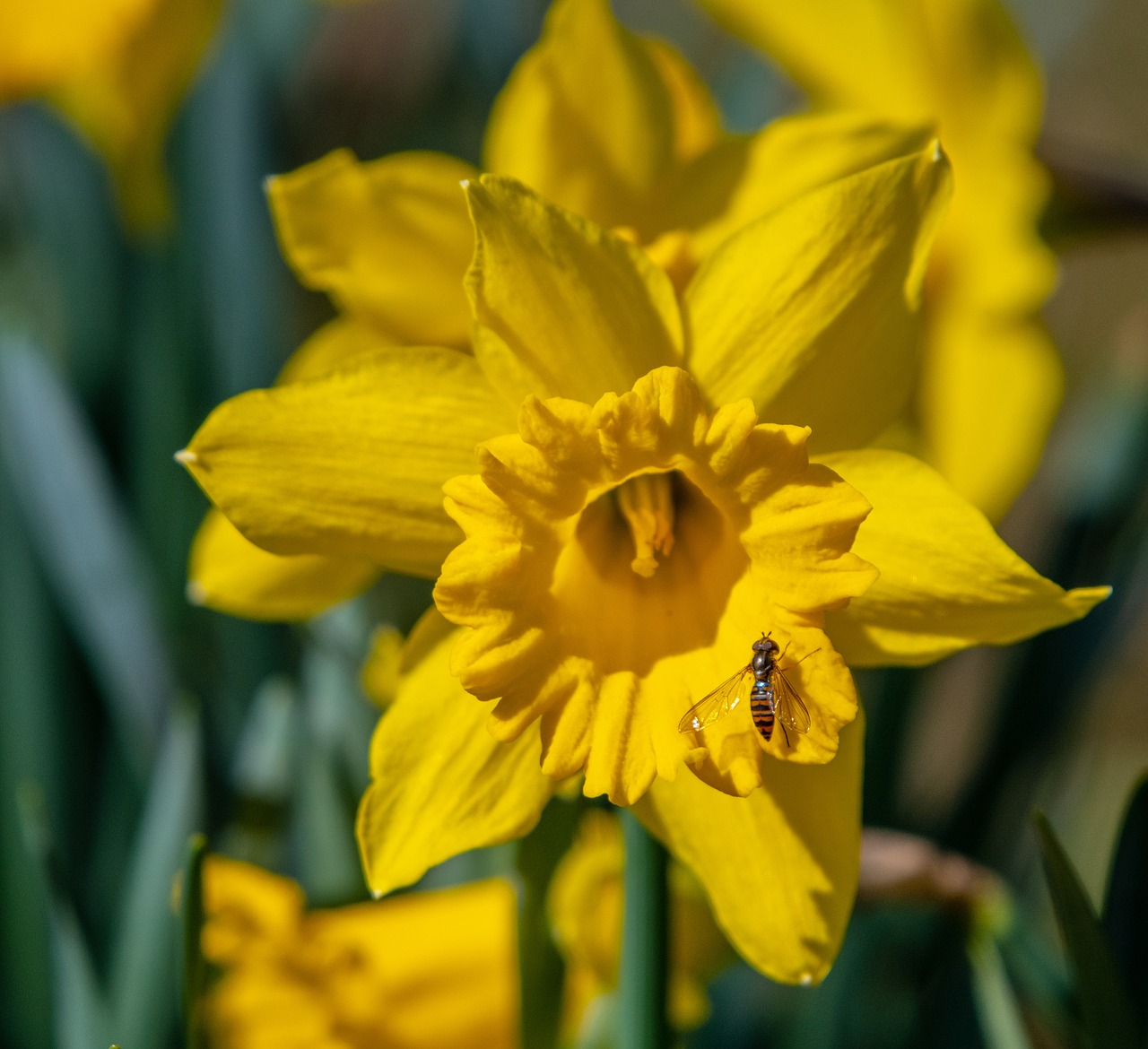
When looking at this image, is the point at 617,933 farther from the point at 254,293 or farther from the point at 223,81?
the point at 223,81

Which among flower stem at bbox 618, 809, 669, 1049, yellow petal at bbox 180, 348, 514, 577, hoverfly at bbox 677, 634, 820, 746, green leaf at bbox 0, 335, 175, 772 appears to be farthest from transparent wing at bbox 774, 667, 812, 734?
green leaf at bbox 0, 335, 175, 772

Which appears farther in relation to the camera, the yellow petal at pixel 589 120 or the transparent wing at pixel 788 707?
the yellow petal at pixel 589 120

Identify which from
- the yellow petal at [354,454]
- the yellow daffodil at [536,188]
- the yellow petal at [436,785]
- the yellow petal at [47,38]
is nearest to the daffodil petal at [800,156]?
the yellow daffodil at [536,188]

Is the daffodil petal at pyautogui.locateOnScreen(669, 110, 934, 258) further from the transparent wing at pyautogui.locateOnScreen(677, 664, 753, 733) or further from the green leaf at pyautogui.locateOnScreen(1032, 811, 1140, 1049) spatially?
the green leaf at pyautogui.locateOnScreen(1032, 811, 1140, 1049)

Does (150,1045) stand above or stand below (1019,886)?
above

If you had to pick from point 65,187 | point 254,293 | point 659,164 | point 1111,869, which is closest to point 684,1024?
point 1111,869

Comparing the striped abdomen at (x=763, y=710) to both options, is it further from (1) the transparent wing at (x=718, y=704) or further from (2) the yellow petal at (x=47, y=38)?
(2) the yellow petal at (x=47, y=38)
